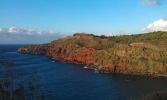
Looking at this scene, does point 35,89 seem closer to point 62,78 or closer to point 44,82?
point 44,82

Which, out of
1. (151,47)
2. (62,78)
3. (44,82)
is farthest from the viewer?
(151,47)

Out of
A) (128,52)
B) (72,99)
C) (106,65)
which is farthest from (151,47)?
(72,99)

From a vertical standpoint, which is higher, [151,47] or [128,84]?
[151,47]

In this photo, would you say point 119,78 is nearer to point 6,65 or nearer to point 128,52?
point 128,52

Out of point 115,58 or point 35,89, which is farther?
point 115,58

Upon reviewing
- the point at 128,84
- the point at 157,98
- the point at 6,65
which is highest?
the point at 6,65

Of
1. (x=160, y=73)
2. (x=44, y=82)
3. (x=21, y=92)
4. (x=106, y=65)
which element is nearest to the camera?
(x=21, y=92)

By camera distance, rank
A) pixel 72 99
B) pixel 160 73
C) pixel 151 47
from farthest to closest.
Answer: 1. pixel 151 47
2. pixel 160 73
3. pixel 72 99

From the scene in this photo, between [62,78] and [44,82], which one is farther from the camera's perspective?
[62,78]

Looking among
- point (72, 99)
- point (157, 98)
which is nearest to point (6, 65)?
point (157, 98)
